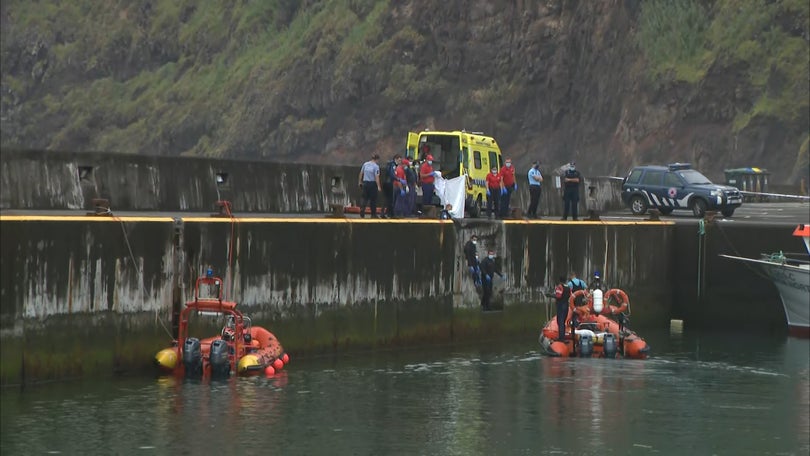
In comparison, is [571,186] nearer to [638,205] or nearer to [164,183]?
[638,205]

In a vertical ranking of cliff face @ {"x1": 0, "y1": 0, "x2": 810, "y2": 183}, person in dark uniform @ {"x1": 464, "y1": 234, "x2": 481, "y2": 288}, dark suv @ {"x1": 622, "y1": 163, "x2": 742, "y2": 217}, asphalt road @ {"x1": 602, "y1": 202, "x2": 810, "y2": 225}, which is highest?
cliff face @ {"x1": 0, "y1": 0, "x2": 810, "y2": 183}

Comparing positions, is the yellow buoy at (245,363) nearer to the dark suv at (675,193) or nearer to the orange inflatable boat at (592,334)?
the orange inflatable boat at (592,334)

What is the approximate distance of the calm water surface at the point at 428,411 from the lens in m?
22.5

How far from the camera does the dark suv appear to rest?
4947 cm

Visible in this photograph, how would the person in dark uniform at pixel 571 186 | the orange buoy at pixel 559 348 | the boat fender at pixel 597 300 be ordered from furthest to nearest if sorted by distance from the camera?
the person in dark uniform at pixel 571 186, the orange buoy at pixel 559 348, the boat fender at pixel 597 300

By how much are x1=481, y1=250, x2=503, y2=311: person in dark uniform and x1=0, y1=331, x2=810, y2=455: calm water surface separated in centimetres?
309

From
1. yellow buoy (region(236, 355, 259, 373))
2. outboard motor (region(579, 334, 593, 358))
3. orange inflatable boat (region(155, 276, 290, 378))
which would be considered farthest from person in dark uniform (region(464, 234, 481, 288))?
yellow buoy (region(236, 355, 259, 373))

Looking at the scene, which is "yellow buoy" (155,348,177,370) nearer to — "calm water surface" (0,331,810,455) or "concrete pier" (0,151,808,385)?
"calm water surface" (0,331,810,455)

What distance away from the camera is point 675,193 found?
5016 centimetres

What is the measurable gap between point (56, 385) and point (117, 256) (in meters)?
2.56

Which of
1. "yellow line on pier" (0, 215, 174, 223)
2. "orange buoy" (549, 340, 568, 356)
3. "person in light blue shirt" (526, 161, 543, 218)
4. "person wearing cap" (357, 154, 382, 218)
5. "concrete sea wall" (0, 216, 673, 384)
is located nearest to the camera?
"yellow line on pier" (0, 215, 174, 223)

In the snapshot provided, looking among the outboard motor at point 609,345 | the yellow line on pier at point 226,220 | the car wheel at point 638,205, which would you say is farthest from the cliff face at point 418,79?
the outboard motor at point 609,345

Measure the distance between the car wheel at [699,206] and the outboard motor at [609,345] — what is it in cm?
1721

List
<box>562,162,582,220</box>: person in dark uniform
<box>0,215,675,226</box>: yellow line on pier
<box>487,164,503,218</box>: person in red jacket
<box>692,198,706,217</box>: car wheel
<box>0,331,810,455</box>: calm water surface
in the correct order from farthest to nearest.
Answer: <box>692,198,706,217</box>: car wheel → <box>562,162,582,220</box>: person in dark uniform → <box>487,164,503,218</box>: person in red jacket → <box>0,215,675,226</box>: yellow line on pier → <box>0,331,810,455</box>: calm water surface
